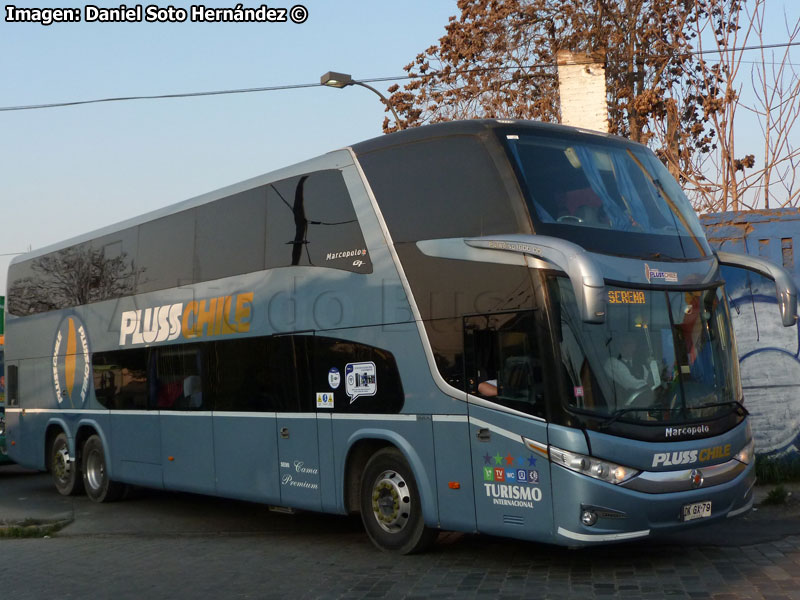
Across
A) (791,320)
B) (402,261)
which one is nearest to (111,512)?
(402,261)

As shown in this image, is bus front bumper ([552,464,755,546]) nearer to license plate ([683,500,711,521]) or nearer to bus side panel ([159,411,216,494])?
license plate ([683,500,711,521])

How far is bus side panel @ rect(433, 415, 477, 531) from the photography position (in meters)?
9.08

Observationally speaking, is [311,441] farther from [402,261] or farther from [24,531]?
[24,531]

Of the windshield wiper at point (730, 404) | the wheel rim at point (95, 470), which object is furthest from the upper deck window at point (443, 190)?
the wheel rim at point (95, 470)

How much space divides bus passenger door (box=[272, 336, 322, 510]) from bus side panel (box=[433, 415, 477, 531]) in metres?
2.00

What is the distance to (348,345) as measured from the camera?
34.6 ft

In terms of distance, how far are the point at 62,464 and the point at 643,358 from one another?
37.5 feet

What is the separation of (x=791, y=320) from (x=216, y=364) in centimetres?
688

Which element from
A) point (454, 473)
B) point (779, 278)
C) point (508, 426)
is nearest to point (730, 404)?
point (779, 278)

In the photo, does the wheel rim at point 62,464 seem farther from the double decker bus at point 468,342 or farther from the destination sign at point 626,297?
the destination sign at point 626,297

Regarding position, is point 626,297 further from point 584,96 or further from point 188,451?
point 584,96

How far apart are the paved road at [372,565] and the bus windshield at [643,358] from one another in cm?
138

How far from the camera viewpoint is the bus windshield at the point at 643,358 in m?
8.38

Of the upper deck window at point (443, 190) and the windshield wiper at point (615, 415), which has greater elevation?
the upper deck window at point (443, 190)
